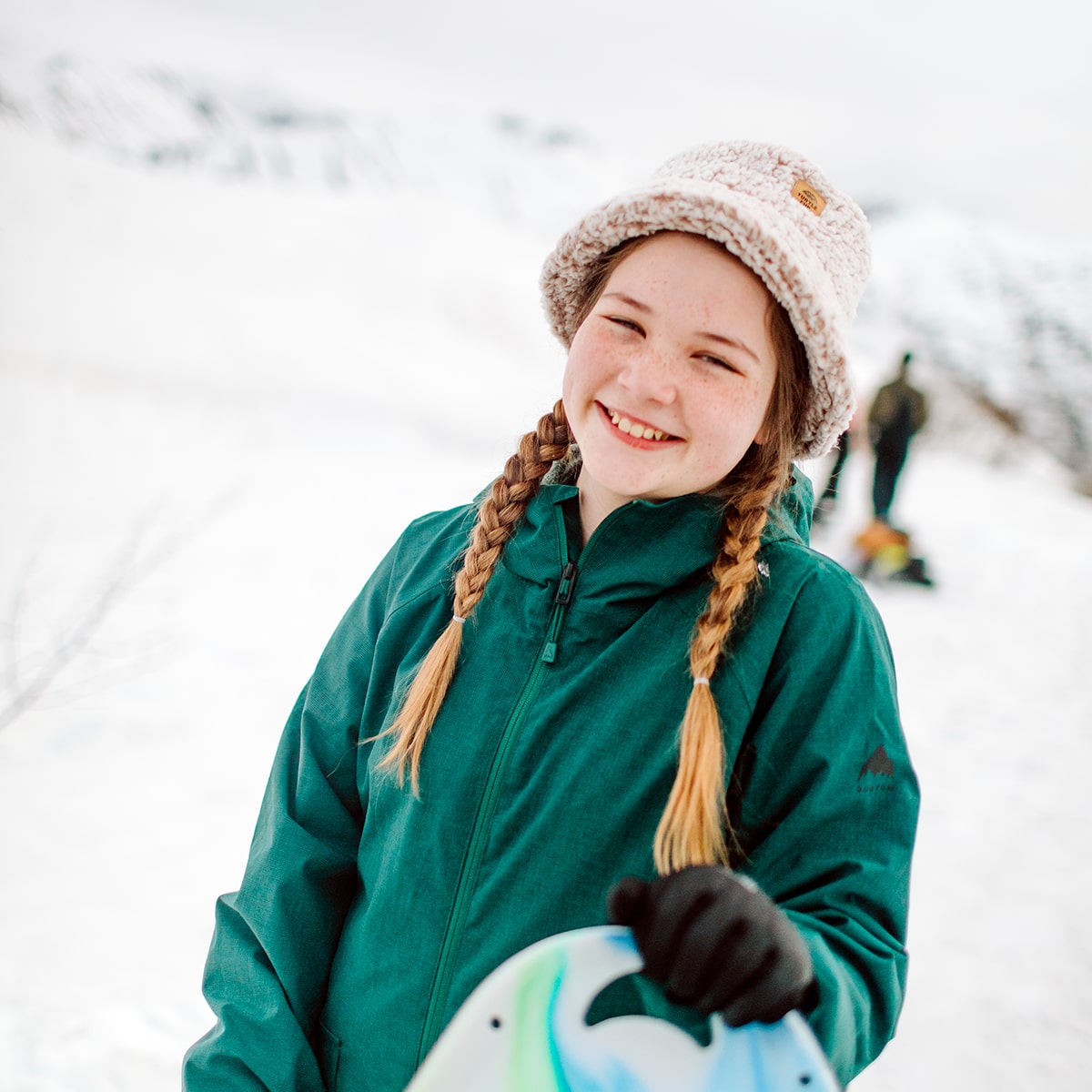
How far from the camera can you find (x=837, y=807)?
895 mm

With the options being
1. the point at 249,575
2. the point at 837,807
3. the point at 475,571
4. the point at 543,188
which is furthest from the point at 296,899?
the point at 543,188

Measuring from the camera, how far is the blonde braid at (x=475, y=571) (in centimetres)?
110

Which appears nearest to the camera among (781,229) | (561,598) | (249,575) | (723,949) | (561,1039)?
(723,949)

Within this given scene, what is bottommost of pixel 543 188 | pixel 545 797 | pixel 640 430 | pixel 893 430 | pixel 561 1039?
pixel 561 1039

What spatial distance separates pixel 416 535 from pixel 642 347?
51cm

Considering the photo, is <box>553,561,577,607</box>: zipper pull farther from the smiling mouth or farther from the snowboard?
the snowboard

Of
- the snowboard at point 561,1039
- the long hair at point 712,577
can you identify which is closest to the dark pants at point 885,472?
the long hair at point 712,577

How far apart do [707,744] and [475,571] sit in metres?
0.42

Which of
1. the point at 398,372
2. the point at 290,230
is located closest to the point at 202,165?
the point at 290,230

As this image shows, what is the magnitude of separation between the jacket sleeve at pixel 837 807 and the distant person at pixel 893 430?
22.1 feet

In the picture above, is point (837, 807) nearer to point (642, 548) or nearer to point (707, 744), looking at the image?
point (707, 744)

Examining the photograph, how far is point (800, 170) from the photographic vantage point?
1081 millimetres

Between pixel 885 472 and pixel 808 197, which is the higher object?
pixel 885 472

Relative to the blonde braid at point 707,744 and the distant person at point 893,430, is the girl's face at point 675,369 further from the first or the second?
the distant person at point 893,430
